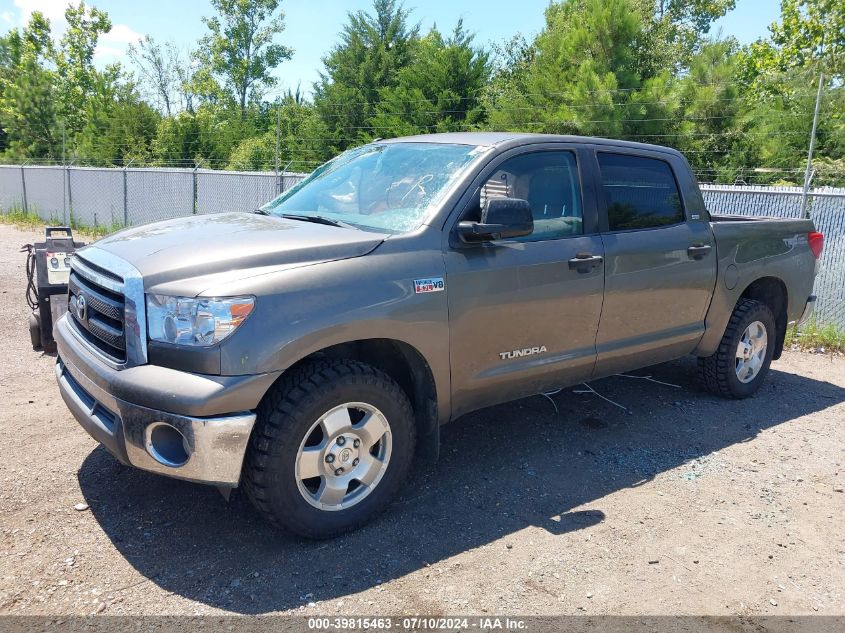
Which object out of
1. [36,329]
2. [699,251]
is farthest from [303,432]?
[36,329]

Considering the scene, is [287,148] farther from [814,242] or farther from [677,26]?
[677,26]

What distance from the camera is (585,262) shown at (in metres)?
4.37

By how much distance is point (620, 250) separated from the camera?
15.1 feet

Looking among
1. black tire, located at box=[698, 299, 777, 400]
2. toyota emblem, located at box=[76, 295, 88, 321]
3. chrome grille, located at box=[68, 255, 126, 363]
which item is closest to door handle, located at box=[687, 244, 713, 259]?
black tire, located at box=[698, 299, 777, 400]

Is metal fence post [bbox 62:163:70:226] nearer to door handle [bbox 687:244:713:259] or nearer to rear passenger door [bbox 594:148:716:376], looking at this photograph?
rear passenger door [bbox 594:148:716:376]

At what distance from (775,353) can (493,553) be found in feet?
13.0

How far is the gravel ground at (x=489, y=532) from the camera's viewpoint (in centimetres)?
311

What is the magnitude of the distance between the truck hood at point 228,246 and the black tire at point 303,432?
526mm

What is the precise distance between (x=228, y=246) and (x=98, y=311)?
2.42 feet

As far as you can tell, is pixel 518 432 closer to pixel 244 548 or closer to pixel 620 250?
pixel 620 250

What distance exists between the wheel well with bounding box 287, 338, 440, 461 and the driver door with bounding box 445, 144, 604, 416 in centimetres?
16

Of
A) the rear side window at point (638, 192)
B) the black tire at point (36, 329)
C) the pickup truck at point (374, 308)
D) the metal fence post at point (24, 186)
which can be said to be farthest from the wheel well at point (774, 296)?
the metal fence post at point (24, 186)

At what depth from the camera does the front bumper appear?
3.01m

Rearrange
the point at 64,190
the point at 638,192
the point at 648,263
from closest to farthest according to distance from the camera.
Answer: the point at 648,263 < the point at 638,192 < the point at 64,190
